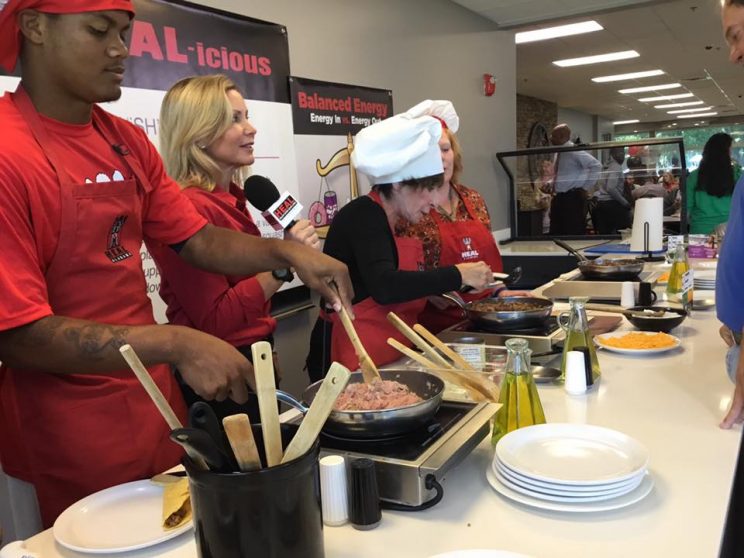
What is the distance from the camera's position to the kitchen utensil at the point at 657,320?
6.37ft

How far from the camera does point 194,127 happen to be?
6.52 feet

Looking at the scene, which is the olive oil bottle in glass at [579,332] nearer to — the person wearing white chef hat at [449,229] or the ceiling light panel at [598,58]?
the person wearing white chef hat at [449,229]

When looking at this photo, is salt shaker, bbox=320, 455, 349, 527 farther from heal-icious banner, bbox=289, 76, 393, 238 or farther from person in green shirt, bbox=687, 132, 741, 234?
person in green shirt, bbox=687, 132, 741, 234

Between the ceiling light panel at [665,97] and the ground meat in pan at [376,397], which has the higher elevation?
the ceiling light panel at [665,97]

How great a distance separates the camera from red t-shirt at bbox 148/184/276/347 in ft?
5.96

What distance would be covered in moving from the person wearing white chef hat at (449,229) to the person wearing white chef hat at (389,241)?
81mm

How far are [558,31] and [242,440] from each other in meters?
6.84

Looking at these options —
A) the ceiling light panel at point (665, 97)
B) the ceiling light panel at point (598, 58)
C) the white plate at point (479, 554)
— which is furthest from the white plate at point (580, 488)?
the ceiling light panel at point (665, 97)

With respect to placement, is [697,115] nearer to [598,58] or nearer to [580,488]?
[598,58]

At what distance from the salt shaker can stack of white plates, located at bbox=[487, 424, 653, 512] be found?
259 mm

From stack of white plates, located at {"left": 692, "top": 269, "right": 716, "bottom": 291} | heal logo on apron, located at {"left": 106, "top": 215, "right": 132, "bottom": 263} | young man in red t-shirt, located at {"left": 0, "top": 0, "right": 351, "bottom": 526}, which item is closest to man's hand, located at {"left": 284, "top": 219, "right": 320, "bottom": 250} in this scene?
young man in red t-shirt, located at {"left": 0, "top": 0, "right": 351, "bottom": 526}

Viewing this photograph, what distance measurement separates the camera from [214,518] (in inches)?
28.8

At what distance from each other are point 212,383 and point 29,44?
2.71ft

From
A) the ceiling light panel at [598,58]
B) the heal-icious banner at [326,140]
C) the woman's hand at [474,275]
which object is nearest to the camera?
the woman's hand at [474,275]
